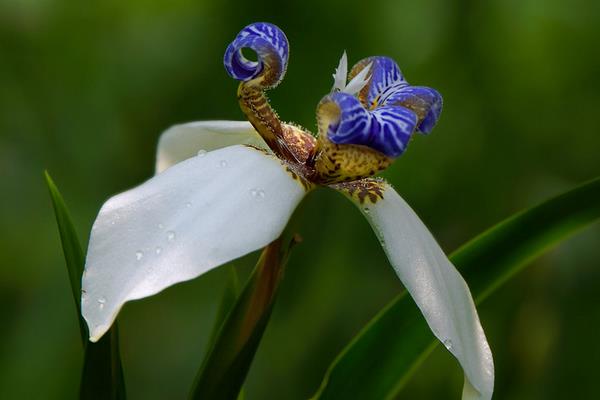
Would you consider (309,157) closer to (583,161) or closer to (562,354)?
(562,354)

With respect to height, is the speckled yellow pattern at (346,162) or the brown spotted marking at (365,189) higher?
the speckled yellow pattern at (346,162)

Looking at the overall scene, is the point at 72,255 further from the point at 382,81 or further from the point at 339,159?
the point at 382,81

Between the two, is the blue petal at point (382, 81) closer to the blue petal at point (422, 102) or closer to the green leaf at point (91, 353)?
the blue petal at point (422, 102)

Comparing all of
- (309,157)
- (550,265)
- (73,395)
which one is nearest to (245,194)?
(309,157)

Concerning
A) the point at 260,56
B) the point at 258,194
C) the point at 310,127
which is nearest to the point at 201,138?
the point at 260,56

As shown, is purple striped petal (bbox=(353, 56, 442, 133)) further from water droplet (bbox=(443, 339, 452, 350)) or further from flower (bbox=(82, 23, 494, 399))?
water droplet (bbox=(443, 339, 452, 350))

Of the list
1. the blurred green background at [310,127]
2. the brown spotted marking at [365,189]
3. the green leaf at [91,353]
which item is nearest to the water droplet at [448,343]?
the brown spotted marking at [365,189]
